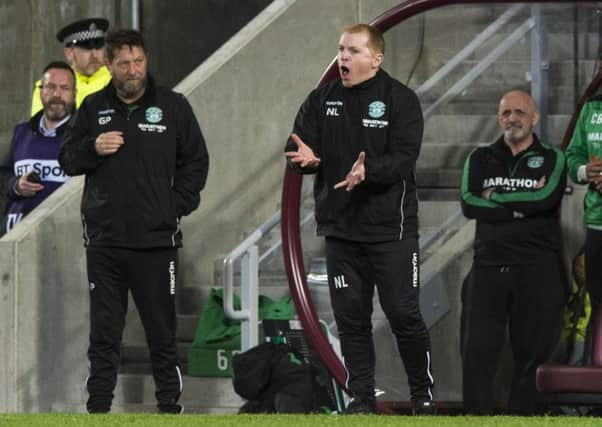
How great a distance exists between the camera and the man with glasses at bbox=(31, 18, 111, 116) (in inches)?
510

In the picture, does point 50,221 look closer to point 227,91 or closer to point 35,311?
point 35,311

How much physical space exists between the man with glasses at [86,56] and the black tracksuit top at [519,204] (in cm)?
285

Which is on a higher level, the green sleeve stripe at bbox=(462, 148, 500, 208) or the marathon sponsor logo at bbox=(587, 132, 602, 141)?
the marathon sponsor logo at bbox=(587, 132, 602, 141)

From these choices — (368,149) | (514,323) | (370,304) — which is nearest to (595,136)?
(514,323)

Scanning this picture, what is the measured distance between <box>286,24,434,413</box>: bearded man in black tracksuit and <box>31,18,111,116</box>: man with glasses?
3.11 metres

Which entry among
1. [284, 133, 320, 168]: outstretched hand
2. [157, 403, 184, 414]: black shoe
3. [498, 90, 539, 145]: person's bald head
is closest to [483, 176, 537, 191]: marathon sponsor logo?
[498, 90, 539, 145]: person's bald head

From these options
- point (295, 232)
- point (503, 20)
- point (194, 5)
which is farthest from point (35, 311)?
point (194, 5)

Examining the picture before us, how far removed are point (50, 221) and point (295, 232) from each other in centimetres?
151

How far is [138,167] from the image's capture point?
10.5 m

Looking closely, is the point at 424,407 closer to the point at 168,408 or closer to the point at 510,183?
the point at 168,408

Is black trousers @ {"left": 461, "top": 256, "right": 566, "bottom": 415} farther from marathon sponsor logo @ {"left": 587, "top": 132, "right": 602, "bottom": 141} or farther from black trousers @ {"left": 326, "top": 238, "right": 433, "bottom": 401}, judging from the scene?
black trousers @ {"left": 326, "top": 238, "right": 433, "bottom": 401}

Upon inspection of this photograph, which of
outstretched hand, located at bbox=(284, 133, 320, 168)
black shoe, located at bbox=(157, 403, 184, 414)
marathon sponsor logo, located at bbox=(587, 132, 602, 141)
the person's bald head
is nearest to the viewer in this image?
outstretched hand, located at bbox=(284, 133, 320, 168)

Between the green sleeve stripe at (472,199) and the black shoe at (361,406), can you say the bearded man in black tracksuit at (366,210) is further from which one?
the green sleeve stripe at (472,199)

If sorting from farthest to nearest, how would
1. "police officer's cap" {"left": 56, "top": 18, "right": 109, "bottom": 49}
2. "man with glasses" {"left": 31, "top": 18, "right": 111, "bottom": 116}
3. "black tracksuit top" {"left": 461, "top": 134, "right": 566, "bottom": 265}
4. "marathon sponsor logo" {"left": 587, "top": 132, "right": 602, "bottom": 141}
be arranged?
1. "police officer's cap" {"left": 56, "top": 18, "right": 109, "bottom": 49}
2. "man with glasses" {"left": 31, "top": 18, "right": 111, "bottom": 116}
3. "black tracksuit top" {"left": 461, "top": 134, "right": 566, "bottom": 265}
4. "marathon sponsor logo" {"left": 587, "top": 132, "right": 602, "bottom": 141}
